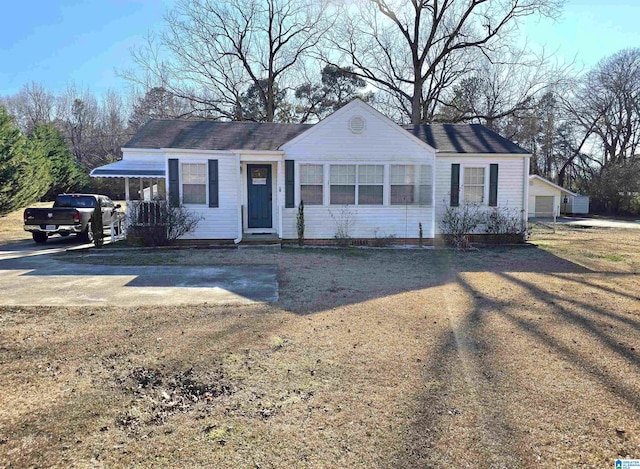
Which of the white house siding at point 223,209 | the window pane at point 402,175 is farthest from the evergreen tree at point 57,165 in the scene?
the window pane at point 402,175

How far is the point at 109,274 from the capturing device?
8062 millimetres

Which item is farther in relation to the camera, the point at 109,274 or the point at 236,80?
the point at 236,80

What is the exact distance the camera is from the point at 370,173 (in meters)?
12.9

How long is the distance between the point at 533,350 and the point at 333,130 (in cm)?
972

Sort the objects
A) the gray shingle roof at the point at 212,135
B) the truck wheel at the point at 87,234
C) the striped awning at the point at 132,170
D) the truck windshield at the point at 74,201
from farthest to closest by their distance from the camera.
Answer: the truck windshield at the point at 74,201 → the truck wheel at the point at 87,234 → the gray shingle roof at the point at 212,135 → the striped awning at the point at 132,170

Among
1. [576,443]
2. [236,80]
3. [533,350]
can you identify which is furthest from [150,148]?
[236,80]

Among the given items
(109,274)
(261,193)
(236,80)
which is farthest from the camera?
(236,80)

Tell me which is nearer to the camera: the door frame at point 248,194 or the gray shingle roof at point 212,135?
the gray shingle roof at point 212,135

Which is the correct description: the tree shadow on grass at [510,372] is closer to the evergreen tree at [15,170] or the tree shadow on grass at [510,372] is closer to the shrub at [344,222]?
the shrub at [344,222]

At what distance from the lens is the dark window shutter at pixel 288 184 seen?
1269 cm

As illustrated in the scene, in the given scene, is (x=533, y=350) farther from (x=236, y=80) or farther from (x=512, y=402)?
(x=236, y=80)

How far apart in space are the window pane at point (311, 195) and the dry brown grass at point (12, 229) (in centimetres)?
1056

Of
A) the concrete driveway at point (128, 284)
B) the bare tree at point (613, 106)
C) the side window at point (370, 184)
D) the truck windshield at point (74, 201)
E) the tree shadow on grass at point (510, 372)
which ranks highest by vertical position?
the bare tree at point (613, 106)

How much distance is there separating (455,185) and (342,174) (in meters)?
4.05
